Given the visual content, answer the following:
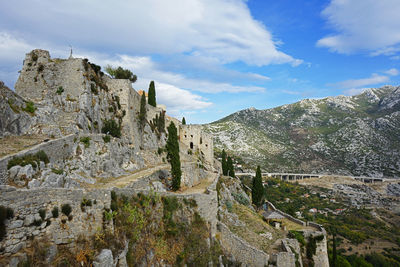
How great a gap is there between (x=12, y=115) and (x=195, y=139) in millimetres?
36064

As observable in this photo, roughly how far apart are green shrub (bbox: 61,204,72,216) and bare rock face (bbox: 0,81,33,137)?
33.9 feet

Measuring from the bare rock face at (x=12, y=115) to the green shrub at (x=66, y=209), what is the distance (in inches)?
407

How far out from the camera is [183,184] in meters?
26.6

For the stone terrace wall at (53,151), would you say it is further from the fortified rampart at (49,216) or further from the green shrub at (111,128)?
the green shrub at (111,128)

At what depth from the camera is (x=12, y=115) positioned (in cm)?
1800

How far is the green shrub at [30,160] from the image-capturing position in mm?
11875

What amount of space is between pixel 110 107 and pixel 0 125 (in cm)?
1402

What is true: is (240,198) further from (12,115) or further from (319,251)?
(12,115)

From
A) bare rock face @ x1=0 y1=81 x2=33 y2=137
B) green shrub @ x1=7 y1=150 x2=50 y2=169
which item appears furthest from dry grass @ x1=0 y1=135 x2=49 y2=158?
green shrub @ x1=7 y1=150 x2=50 y2=169

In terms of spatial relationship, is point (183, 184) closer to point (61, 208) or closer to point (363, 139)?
point (61, 208)

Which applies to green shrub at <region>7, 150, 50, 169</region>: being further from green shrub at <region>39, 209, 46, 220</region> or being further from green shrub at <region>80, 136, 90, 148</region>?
green shrub at <region>80, 136, 90, 148</region>

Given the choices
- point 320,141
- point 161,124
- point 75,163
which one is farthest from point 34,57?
point 320,141

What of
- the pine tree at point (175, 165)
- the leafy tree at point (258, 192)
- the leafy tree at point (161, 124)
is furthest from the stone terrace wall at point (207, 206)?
the leafy tree at point (161, 124)

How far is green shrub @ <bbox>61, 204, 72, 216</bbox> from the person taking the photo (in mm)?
9578
